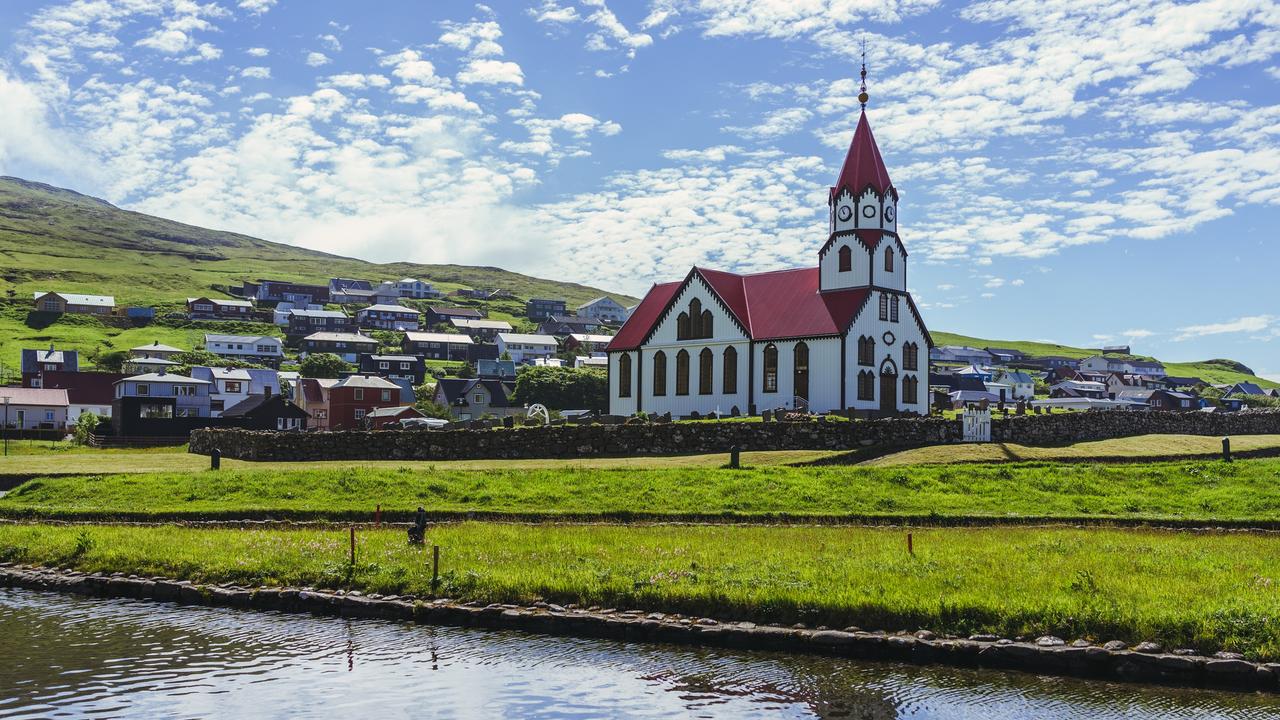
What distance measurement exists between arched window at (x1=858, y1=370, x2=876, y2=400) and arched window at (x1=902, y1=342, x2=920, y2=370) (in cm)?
402

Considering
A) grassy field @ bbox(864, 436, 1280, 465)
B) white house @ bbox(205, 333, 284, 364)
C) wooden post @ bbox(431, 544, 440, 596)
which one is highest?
white house @ bbox(205, 333, 284, 364)

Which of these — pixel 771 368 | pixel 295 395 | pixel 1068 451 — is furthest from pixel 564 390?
pixel 1068 451

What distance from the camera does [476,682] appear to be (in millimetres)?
18062

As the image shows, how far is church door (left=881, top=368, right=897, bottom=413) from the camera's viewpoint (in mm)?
75750

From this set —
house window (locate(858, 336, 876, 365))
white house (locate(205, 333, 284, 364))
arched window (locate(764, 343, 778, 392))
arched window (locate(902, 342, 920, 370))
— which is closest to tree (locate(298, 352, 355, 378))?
white house (locate(205, 333, 284, 364))

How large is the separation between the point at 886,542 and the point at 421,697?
14.9m

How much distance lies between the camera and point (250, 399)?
361 ft

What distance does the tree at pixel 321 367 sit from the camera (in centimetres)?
17900

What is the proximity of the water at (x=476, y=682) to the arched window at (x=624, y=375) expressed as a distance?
6285 cm

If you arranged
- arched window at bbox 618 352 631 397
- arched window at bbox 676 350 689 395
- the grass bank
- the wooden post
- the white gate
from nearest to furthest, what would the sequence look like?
the wooden post, the grass bank, the white gate, arched window at bbox 676 350 689 395, arched window at bbox 618 352 631 397

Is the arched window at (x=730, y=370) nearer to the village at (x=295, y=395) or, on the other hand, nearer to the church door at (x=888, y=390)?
the village at (x=295, y=395)

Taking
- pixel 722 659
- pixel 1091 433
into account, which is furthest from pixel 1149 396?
pixel 722 659

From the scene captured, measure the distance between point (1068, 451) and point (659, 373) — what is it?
34.2 m

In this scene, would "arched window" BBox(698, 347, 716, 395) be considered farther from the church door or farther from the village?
Answer: the church door
